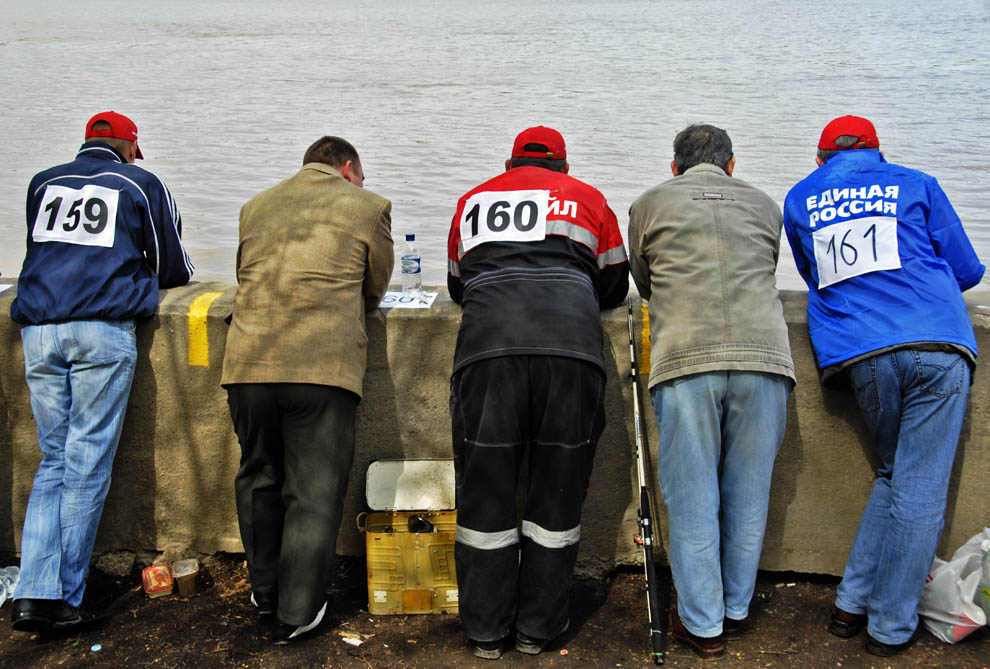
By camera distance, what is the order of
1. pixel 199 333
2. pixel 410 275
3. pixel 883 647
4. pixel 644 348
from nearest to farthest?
pixel 883 647 → pixel 644 348 → pixel 199 333 → pixel 410 275

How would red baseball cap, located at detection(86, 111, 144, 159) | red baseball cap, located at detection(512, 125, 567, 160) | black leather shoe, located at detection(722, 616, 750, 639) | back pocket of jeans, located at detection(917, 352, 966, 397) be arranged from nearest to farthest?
back pocket of jeans, located at detection(917, 352, 966, 397) → black leather shoe, located at detection(722, 616, 750, 639) → red baseball cap, located at detection(512, 125, 567, 160) → red baseball cap, located at detection(86, 111, 144, 159)

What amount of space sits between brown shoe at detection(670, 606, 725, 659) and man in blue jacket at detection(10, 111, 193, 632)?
7.78 ft

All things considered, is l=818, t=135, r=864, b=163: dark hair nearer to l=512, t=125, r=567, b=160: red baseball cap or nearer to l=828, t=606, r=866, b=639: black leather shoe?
l=512, t=125, r=567, b=160: red baseball cap

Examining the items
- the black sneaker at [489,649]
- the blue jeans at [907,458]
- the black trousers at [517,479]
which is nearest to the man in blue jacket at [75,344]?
the black trousers at [517,479]

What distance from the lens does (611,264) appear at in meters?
3.94

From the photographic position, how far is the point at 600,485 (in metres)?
4.29

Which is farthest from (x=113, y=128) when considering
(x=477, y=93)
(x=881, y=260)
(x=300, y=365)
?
(x=477, y=93)

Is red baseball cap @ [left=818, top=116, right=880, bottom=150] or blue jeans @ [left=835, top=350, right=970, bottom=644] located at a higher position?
red baseball cap @ [left=818, top=116, right=880, bottom=150]

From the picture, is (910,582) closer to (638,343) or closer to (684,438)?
(684,438)

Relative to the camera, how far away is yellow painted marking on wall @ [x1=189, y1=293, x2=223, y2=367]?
420cm

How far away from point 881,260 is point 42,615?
346cm

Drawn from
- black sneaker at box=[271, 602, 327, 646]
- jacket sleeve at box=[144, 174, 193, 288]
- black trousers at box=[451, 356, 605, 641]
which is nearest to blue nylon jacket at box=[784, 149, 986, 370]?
black trousers at box=[451, 356, 605, 641]

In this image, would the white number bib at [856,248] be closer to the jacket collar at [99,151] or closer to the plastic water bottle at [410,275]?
the plastic water bottle at [410,275]

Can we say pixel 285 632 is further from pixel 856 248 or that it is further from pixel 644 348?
pixel 856 248
